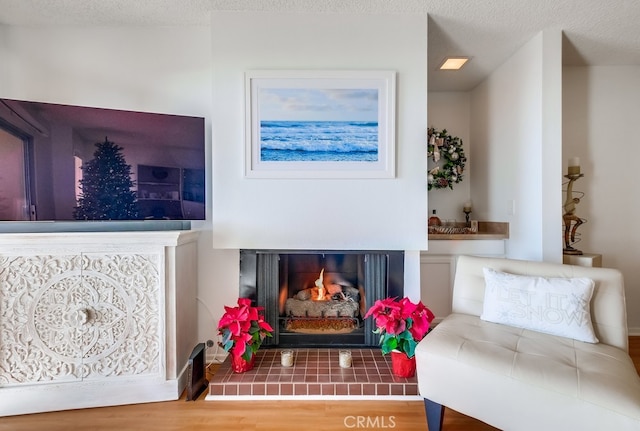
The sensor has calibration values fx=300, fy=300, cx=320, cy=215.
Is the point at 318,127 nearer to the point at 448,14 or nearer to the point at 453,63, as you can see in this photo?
the point at 448,14

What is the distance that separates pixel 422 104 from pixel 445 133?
1.24 meters

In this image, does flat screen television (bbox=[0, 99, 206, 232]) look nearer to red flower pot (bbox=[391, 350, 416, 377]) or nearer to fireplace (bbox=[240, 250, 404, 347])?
fireplace (bbox=[240, 250, 404, 347])

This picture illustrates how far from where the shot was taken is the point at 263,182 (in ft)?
6.58

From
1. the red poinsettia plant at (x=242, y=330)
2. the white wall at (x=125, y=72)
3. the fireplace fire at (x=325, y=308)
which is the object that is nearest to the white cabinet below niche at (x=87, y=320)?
the red poinsettia plant at (x=242, y=330)

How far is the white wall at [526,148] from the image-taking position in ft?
7.02

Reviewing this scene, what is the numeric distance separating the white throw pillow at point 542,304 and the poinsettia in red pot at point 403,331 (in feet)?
1.12

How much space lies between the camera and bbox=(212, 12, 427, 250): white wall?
199 cm

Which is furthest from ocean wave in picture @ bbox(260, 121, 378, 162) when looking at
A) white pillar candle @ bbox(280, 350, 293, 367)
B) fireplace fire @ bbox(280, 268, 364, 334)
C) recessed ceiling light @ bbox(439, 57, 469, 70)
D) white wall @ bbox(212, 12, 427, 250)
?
white pillar candle @ bbox(280, 350, 293, 367)

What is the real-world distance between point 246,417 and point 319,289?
2.90 feet

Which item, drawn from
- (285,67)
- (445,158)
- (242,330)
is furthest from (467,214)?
(242,330)

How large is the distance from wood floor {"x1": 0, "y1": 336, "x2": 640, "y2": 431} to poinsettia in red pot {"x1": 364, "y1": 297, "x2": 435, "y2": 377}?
201 mm

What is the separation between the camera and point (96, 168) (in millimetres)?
1801

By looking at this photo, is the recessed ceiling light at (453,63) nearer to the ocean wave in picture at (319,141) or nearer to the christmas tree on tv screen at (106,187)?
the ocean wave in picture at (319,141)

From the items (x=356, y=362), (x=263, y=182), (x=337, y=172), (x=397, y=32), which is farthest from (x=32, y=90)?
(x=356, y=362)
